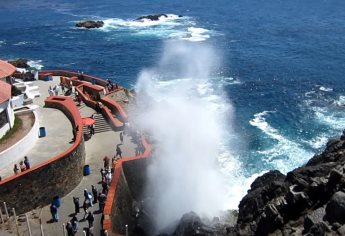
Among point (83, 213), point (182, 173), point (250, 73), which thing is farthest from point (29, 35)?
point (83, 213)

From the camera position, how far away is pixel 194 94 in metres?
53.4

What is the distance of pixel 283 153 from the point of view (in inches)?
1602

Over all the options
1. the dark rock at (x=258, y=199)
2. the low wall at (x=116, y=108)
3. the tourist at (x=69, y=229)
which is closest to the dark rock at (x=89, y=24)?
A: the low wall at (x=116, y=108)

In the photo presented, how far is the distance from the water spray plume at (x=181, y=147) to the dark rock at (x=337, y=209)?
12869 mm

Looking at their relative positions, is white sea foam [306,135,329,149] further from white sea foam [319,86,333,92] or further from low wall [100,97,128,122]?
low wall [100,97,128,122]

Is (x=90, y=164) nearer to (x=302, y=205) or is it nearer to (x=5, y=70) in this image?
(x=5, y=70)

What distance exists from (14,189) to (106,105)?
1459 centimetres

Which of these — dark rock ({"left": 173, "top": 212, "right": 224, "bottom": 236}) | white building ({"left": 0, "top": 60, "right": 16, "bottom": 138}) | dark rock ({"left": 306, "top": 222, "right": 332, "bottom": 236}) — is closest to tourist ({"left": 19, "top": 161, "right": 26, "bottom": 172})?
white building ({"left": 0, "top": 60, "right": 16, "bottom": 138})

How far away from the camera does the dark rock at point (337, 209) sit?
18.5 meters

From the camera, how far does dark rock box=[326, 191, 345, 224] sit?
18547 mm

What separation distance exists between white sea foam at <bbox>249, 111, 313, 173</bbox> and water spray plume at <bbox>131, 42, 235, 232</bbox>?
14.4 ft

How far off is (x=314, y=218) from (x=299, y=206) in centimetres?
201

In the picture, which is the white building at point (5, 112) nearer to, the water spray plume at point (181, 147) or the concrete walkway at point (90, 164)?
the concrete walkway at point (90, 164)

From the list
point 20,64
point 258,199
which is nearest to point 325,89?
point 258,199
